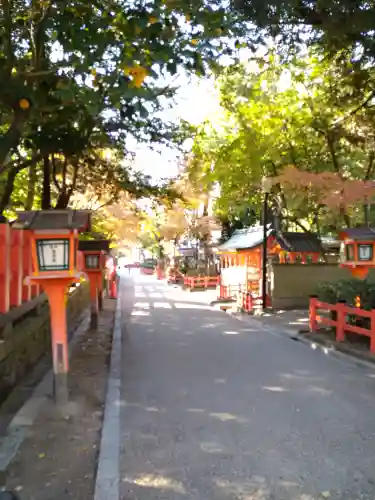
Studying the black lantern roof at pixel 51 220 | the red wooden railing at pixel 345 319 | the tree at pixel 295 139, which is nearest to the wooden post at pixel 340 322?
the red wooden railing at pixel 345 319

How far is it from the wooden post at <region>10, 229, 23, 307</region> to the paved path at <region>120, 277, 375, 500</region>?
85.3 inches

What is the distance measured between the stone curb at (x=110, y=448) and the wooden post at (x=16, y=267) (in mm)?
1976

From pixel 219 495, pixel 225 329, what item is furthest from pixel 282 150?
pixel 219 495

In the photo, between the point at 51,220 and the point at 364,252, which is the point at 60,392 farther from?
the point at 364,252

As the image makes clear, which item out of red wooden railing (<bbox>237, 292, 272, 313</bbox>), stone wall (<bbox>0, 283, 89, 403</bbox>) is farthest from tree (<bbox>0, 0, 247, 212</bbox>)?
red wooden railing (<bbox>237, 292, 272, 313</bbox>)

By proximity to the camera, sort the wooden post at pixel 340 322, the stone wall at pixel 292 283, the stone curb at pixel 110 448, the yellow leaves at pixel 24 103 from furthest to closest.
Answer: the stone wall at pixel 292 283
the wooden post at pixel 340 322
the yellow leaves at pixel 24 103
the stone curb at pixel 110 448

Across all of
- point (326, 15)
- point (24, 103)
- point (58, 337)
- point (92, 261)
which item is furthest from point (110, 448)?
point (92, 261)

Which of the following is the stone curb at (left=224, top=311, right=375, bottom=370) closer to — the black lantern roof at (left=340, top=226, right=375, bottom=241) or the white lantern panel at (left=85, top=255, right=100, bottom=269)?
the black lantern roof at (left=340, top=226, right=375, bottom=241)

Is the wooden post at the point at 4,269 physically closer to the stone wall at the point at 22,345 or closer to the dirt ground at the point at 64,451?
the stone wall at the point at 22,345

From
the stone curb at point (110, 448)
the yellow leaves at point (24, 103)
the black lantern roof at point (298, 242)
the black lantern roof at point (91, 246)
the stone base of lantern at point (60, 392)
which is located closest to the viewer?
the stone curb at point (110, 448)

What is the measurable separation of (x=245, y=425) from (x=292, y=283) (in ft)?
53.2

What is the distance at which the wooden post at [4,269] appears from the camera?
6887 millimetres

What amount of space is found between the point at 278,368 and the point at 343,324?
2.84 meters

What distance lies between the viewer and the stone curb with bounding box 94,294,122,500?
442 centimetres
